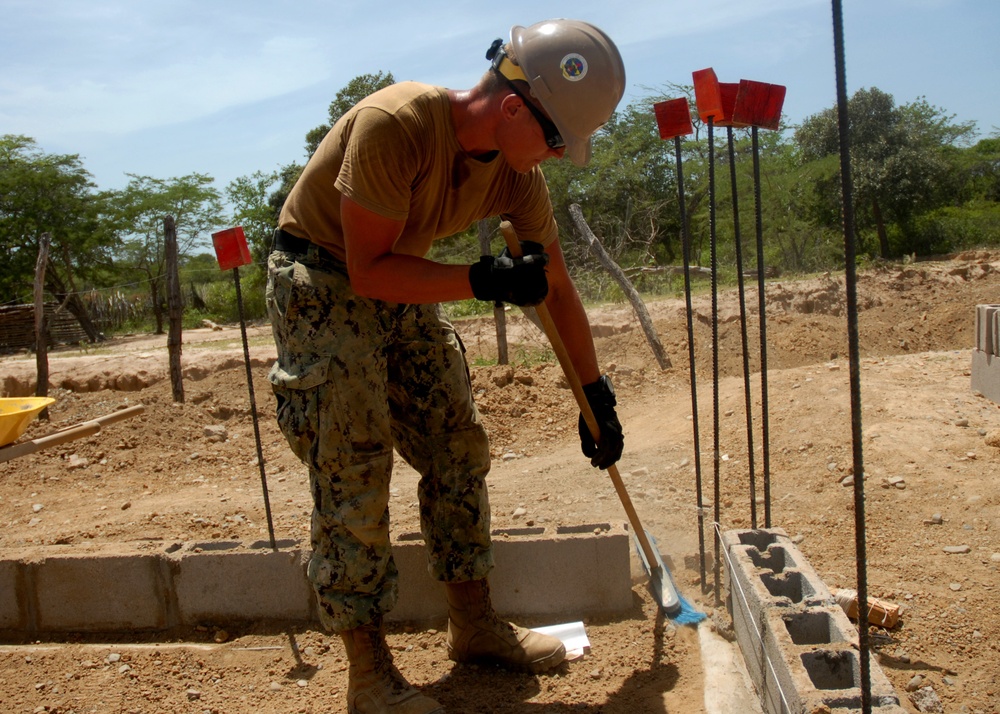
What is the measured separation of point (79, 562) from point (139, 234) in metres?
20.7

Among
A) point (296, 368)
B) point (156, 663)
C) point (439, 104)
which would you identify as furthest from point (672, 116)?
point (156, 663)

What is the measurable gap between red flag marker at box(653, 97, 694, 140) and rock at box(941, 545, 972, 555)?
1.83 meters

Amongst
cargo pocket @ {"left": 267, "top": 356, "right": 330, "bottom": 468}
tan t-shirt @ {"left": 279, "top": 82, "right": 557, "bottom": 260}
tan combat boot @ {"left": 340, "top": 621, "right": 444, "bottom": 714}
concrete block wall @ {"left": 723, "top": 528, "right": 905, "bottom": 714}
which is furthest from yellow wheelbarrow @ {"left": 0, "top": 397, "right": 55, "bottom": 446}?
concrete block wall @ {"left": 723, "top": 528, "right": 905, "bottom": 714}

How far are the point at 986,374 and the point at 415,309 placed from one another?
4172 mm

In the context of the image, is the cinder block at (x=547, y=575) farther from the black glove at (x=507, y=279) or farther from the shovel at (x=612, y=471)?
the black glove at (x=507, y=279)

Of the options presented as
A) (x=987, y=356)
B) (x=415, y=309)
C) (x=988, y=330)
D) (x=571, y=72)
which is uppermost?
(x=571, y=72)

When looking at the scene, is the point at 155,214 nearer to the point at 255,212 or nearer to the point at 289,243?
the point at 255,212

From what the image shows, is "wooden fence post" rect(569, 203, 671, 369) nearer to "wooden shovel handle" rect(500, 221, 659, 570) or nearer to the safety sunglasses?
"wooden shovel handle" rect(500, 221, 659, 570)

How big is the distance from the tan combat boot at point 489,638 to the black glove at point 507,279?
1.02 m

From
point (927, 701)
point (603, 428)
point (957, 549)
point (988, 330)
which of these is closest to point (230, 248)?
point (603, 428)

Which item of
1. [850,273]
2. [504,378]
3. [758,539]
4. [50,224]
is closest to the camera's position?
[850,273]

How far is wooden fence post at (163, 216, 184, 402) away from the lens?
8188 millimetres

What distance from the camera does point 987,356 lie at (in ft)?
16.6

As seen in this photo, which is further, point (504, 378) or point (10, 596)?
point (504, 378)
